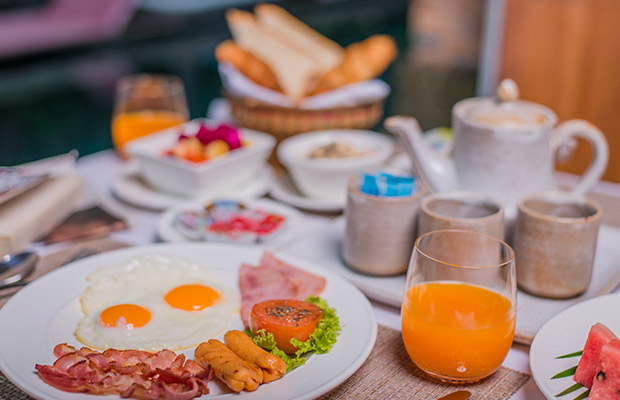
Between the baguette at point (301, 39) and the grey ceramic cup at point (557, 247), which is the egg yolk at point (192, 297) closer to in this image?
the grey ceramic cup at point (557, 247)

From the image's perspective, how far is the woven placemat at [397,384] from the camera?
0.89m

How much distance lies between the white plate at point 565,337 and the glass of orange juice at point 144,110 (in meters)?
1.29

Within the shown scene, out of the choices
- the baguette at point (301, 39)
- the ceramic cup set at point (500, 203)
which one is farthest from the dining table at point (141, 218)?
the baguette at point (301, 39)

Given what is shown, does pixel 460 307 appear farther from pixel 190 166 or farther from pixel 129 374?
pixel 190 166

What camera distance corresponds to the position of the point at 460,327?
0.85m

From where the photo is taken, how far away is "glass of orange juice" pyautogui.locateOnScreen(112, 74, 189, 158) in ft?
6.23

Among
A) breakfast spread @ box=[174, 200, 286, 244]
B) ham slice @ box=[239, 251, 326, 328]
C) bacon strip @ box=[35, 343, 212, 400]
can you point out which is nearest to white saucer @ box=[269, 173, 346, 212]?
breakfast spread @ box=[174, 200, 286, 244]

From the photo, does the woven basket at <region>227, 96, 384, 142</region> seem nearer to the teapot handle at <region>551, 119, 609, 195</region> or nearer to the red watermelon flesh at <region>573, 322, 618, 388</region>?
the teapot handle at <region>551, 119, 609, 195</region>

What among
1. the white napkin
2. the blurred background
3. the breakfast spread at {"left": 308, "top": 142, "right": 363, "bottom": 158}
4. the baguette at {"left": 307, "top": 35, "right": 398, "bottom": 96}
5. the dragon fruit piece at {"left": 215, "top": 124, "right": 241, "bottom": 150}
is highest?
the baguette at {"left": 307, "top": 35, "right": 398, "bottom": 96}

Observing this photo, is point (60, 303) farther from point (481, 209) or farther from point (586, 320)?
point (586, 320)

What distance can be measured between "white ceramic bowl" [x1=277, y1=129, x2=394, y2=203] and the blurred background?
5.18ft

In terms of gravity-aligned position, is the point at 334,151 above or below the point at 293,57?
below

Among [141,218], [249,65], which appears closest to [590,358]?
[141,218]

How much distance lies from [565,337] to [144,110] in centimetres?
138
